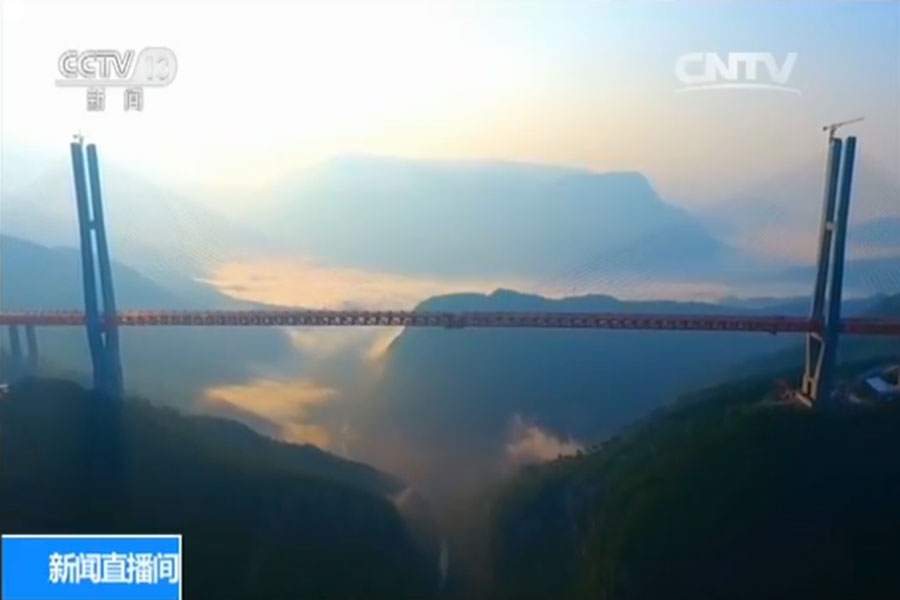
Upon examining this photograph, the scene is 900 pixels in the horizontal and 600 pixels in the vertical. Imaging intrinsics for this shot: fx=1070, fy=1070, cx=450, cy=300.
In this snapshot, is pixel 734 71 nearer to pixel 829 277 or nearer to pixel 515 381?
pixel 829 277

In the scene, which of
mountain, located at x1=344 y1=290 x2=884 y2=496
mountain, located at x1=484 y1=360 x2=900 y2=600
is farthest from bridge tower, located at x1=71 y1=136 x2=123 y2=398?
mountain, located at x1=484 y1=360 x2=900 y2=600

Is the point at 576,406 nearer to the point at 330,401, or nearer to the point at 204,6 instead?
the point at 330,401

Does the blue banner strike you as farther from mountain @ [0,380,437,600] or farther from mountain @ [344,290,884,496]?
mountain @ [344,290,884,496]

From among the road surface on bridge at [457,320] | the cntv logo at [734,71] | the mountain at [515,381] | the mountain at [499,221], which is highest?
the cntv logo at [734,71]

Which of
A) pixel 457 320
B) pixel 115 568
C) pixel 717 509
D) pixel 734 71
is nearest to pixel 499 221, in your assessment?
pixel 457 320

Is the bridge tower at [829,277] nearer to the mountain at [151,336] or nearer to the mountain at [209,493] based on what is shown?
the mountain at [209,493]

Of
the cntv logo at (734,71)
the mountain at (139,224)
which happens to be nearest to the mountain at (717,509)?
the cntv logo at (734,71)
